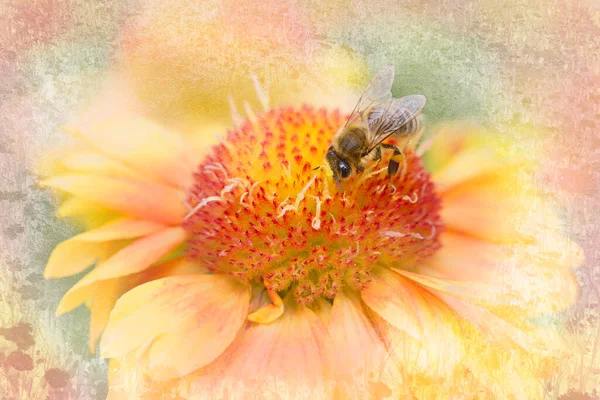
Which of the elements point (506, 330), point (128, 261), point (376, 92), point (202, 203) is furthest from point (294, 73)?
point (506, 330)

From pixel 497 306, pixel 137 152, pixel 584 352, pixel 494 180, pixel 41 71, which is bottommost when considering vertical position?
pixel 584 352

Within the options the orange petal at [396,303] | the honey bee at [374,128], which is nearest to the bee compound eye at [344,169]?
the honey bee at [374,128]

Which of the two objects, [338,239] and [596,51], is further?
[596,51]

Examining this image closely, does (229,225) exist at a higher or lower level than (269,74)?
lower

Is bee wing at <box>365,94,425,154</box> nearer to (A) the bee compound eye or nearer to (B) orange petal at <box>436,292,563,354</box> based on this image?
(A) the bee compound eye

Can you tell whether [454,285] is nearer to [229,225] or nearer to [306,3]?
[229,225]

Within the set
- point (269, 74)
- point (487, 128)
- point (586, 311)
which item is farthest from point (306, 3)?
point (586, 311)

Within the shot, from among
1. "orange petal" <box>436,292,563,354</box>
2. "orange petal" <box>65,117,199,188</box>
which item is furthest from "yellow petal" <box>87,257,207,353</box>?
"orange petal" <box>436,292,563,354</box>

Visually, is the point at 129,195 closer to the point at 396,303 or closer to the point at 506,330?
the point at 396,303
